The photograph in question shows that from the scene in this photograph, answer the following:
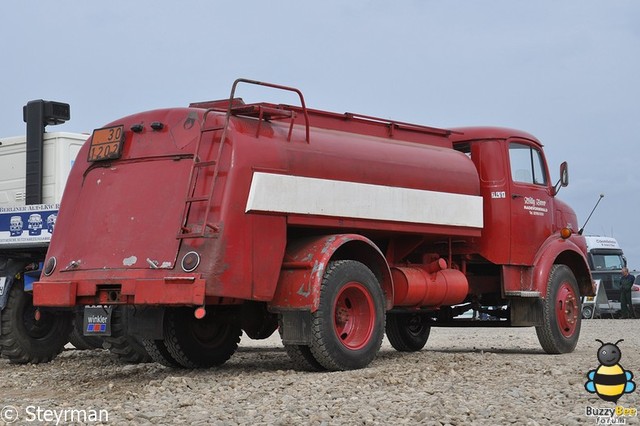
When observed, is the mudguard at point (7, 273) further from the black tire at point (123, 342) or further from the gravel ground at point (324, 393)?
the black tire at point (123, 342)

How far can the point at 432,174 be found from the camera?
1159 cm

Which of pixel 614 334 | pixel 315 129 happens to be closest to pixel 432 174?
pixel 315 129

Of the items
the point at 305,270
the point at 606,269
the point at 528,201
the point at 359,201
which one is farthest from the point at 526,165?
the point at 606,269

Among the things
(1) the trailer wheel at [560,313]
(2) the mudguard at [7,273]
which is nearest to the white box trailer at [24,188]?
(2) the mudguard at [7,273]

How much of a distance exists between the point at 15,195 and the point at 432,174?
19.4ft

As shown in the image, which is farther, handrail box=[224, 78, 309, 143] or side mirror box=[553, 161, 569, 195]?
side mirror box=[553, 161, 569, 195]

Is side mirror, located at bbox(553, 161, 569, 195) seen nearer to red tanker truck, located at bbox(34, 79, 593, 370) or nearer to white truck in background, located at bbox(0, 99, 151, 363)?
red tanker truck, located at bbox(34, 79, 593, 370)

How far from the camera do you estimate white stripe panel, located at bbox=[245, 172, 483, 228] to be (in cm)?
956

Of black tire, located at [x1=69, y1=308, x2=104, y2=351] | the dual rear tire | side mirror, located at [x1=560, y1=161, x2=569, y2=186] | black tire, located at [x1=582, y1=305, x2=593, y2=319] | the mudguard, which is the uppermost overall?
side mirror, located at [x1=560, y1=161, x2=569, y2=186]

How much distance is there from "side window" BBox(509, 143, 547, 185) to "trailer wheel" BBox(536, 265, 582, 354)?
1.26 metres

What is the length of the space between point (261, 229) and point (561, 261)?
597cm

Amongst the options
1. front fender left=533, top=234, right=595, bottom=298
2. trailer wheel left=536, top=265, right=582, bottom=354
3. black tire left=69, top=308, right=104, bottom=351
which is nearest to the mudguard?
black tire left=69, top=308, right=104, bottom=351

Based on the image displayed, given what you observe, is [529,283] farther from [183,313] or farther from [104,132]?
[104,132]

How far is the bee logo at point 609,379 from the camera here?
7.89 meters
